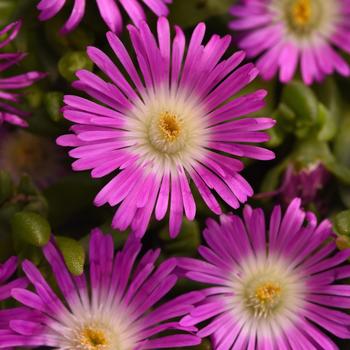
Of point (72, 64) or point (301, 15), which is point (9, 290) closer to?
point (72, 64)

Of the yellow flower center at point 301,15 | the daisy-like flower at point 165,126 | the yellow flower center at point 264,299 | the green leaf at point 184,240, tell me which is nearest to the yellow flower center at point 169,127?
the daisy-like flower at point 165,126

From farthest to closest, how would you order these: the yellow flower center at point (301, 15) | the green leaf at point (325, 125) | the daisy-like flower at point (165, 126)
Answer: the yellow flower center at point (301, 15) → the green leaf at point (325, 125) → the daisy-like flower at point (165, 126)

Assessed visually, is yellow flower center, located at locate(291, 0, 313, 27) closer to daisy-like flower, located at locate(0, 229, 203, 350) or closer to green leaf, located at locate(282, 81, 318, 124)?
green leaf, located at locate(282, 81, 318, 124)

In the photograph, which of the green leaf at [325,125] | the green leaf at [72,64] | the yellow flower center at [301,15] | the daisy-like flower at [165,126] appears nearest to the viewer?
the daisy-like flower at [165,126]

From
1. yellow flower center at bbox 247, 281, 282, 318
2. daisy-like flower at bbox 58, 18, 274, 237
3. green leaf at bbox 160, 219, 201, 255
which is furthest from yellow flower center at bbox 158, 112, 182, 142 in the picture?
yellow flower center at bbox 247, 281, 282, 318

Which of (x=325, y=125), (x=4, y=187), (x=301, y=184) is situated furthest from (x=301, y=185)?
(x=4, y=187)

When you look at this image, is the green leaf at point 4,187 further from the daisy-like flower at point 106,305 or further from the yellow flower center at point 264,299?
the yellow flower center at point 264,299
